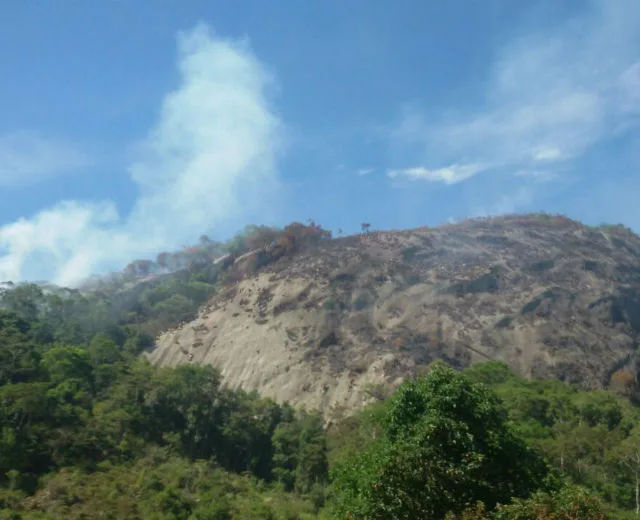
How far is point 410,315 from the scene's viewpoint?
182 ft

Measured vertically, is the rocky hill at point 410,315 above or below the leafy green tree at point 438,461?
above

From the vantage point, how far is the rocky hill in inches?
1906

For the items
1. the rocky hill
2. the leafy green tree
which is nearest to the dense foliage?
the leafy green tree

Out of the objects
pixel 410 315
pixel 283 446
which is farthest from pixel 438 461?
pixel 410 315

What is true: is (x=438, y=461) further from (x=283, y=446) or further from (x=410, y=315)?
(x=410, y=315)

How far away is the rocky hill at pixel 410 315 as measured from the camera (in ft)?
159

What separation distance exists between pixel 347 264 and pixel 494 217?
27077 mm

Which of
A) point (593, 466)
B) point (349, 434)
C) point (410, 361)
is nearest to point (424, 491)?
point (593, 466)

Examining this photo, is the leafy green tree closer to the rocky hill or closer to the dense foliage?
the dense foliage

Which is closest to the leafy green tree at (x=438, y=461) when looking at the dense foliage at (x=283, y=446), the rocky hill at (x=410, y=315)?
the dense foliage at (x=283, y=446)

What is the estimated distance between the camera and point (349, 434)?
34.7 metres

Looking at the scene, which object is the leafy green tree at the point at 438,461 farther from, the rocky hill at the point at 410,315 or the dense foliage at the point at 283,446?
the rocky hill at the point at 410,315

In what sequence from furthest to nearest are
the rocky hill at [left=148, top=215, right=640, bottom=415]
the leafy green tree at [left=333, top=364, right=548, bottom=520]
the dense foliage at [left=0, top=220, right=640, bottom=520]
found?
the rocky hill at [left=148, top=215, right=640, bottom=415] < the dense foliage at [left=0, top=220, right=640, bottom=520] < the leafy green tree at [left=333, top=364, right=548, bottom=520]

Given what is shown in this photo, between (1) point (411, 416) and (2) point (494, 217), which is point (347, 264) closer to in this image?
(2) point (494, 217)
